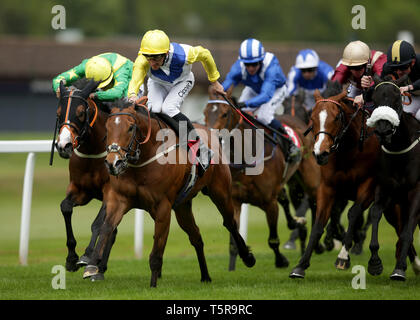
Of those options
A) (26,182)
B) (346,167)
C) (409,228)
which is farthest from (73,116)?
(409,228)

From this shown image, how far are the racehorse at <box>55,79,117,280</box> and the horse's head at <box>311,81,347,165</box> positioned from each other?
6.55 ft

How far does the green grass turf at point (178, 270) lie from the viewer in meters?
6.61

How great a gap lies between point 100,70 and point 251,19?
135 feet

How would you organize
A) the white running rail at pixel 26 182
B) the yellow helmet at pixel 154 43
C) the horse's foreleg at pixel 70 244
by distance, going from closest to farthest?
the yellow helmet at pixel 154 43
the horse's foreleg at pixel 70 244
the white running rail at pixel 26 182

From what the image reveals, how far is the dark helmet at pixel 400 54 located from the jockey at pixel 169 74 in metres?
1.68

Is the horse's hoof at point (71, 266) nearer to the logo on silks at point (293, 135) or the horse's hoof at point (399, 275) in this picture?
the horse's hoof at point (399, 275)

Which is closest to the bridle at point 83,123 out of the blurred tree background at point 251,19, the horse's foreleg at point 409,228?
the horse's foreleg at point 409,228

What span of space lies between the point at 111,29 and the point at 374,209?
129 feet

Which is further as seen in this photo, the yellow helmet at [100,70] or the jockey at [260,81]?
the jockey at [260,81]

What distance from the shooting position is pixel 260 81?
9.83m

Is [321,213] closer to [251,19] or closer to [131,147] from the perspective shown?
[131,147]
